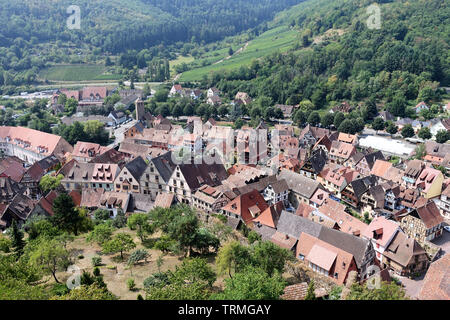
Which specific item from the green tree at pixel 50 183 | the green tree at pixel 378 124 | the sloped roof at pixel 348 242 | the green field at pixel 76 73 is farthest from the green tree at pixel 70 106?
the sloped roof at pixel 348 242

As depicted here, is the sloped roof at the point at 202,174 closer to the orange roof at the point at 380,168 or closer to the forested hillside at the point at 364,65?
the orange roof at the point at 380,168

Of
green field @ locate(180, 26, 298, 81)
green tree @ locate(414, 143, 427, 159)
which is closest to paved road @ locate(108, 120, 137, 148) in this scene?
green field @ locate(180, 26, 298, 81)

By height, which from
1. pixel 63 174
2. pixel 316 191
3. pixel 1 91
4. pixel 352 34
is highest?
pixel 352 34

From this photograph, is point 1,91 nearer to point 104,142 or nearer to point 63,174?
point 104,142

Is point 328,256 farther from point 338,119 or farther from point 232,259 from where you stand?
point 338,119

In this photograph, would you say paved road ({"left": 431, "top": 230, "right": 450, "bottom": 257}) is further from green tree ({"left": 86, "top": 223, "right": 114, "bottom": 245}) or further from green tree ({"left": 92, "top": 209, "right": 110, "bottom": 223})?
green tree ({"left": 92, "top": 209, "right": 110, "bottom": 223})

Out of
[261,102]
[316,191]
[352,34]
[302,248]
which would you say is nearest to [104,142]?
[261,102]
